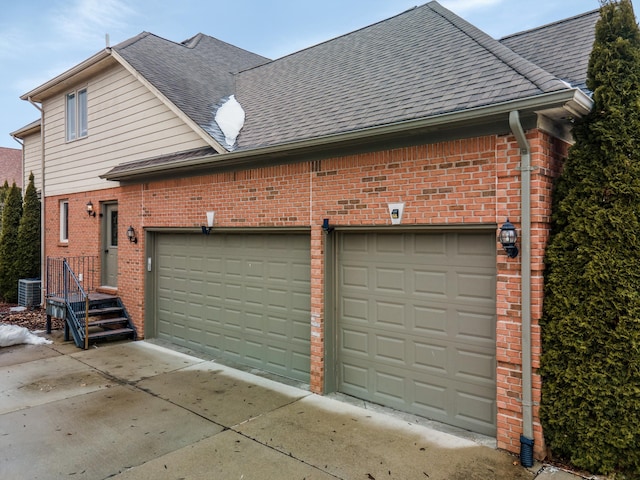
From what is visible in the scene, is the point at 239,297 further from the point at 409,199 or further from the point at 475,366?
the point at 475,366

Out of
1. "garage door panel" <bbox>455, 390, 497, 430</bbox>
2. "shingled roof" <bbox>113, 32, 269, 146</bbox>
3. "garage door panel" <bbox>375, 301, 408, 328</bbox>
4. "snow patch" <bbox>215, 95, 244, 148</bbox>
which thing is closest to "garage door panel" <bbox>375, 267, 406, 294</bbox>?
"garage door panel" <bbox>375, 301, 408, 328</bbox>

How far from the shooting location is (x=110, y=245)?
33.1ft

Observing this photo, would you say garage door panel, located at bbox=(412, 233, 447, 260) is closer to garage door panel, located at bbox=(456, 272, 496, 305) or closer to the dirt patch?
garage door panel, located at bbox=(456, 272, 496, 305)

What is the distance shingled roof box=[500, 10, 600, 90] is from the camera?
567cm

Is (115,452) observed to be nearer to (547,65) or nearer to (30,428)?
(30,428)

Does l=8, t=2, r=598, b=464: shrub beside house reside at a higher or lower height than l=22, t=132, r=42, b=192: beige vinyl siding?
lower

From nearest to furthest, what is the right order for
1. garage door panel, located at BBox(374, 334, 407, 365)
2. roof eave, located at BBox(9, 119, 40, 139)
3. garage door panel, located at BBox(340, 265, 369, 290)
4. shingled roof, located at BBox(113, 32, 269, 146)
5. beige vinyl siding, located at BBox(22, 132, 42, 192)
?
garage door panel, located at BBox(374, 334, 407, 365)
garage door panel, located at BBox(340, 265, 369, 290)
shingled roof, located at BBox(113, 32, 269, 146)
roof eave, located at BBox(9, 119, 40, 139)
beige vinyl siding, located at BBox(22, 132, 42, 192)

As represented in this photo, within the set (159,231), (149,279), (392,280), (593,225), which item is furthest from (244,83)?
(593,225)

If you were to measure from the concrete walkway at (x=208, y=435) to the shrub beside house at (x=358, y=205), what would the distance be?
1.65 ft

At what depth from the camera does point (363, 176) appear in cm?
533

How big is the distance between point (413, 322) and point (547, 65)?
4.08 metres

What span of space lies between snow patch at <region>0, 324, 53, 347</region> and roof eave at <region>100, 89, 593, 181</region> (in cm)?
486

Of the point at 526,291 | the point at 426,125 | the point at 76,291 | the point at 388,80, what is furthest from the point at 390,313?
the point at 76,291

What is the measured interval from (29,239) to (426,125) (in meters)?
13.1
